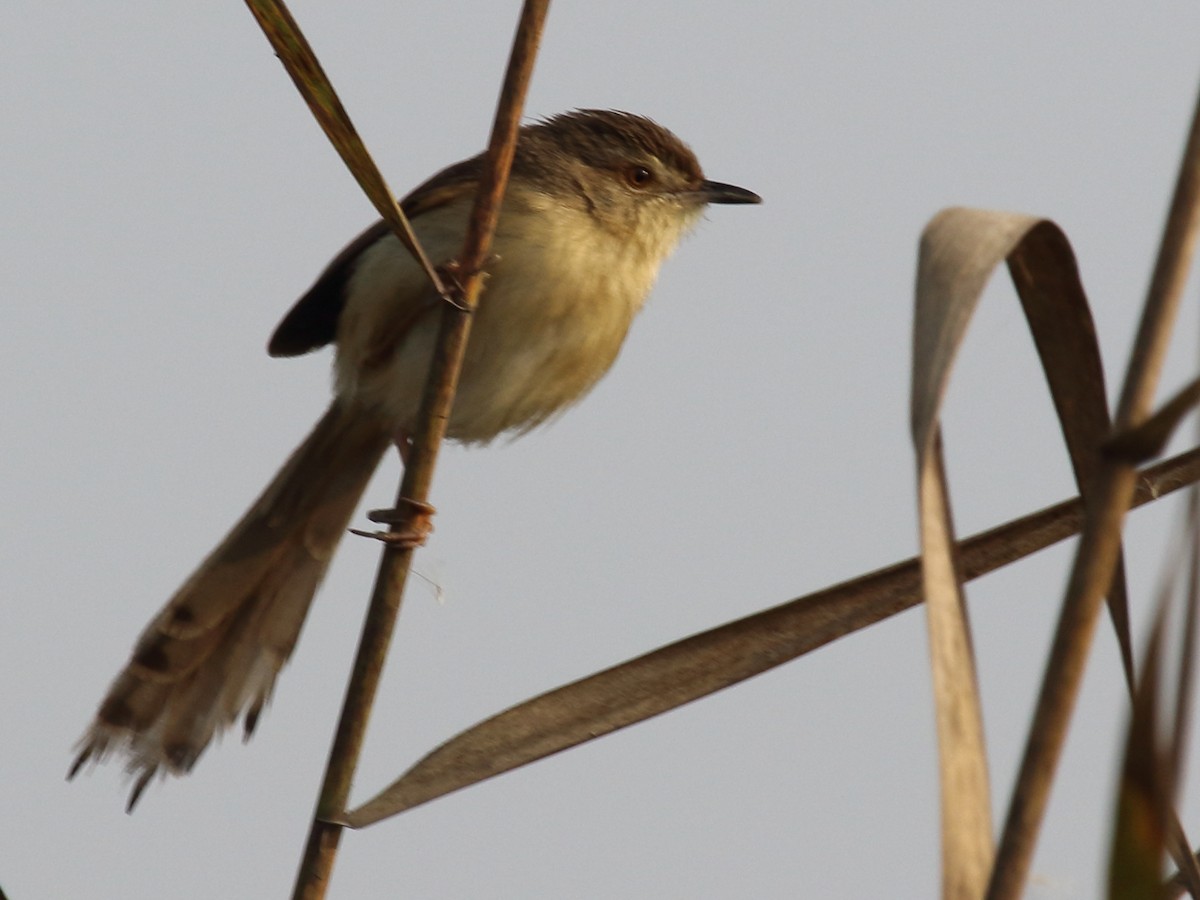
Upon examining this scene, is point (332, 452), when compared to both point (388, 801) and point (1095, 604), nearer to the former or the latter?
point (388, 801)

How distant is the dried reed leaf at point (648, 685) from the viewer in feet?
5.87

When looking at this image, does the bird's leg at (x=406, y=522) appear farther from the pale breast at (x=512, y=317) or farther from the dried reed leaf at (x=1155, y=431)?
the dried reed leaf at (x=1155, y=431)

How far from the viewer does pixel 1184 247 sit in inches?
48.6

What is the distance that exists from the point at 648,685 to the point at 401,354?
7.35 ft

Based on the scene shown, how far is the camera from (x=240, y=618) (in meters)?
3.89

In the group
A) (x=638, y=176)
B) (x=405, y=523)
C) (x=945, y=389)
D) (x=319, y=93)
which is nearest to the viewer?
(x=945, y=389)

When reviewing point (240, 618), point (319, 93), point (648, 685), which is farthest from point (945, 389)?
point (240, 618)

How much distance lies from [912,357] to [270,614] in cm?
275

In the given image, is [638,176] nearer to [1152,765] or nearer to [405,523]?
[405,523]

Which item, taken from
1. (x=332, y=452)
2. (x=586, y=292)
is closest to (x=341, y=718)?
(x=586, y=292)

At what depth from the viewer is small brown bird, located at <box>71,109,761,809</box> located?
3.62 metres

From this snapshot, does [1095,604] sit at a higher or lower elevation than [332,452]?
lower

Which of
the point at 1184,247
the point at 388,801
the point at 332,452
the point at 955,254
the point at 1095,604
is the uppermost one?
the point at 332,452

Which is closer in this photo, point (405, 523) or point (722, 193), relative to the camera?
point (405, 523)
